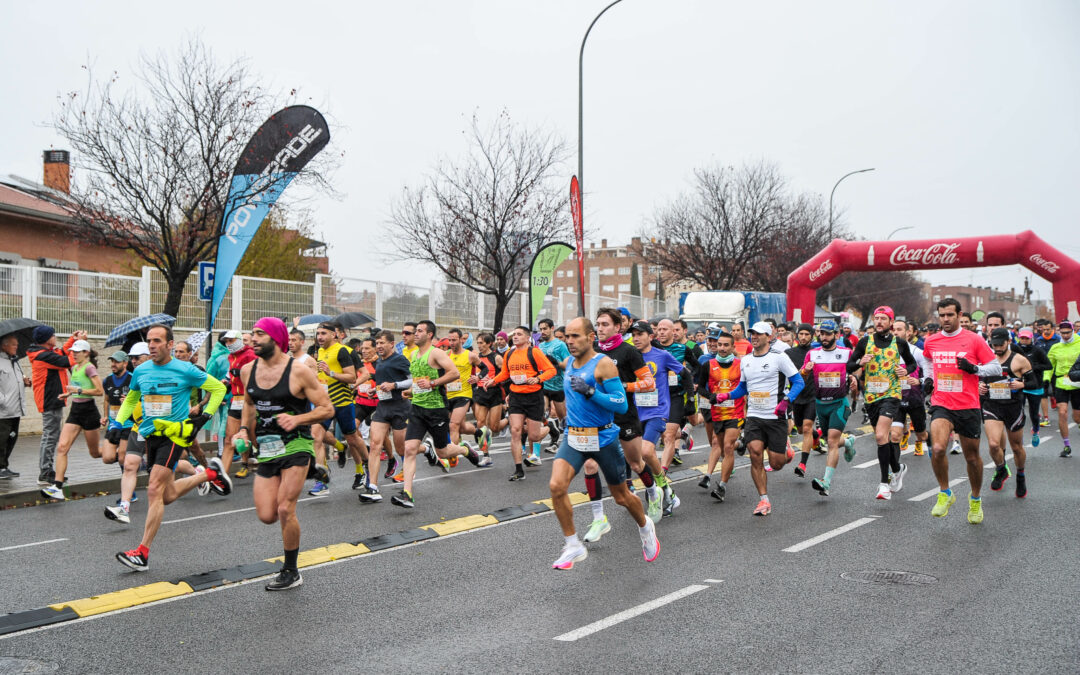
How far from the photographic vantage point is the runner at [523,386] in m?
11.6

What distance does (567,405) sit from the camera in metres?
7.07

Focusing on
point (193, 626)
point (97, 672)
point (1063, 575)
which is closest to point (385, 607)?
point (193, 626)

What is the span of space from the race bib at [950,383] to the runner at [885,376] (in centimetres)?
127

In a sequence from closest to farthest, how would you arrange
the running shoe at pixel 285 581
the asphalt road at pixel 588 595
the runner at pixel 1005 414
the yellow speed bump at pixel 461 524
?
the asphalt road at pixel 588 595 < the running shoe at pixel 285 581 < the yellow speed bump at pixel 461 524 < the runner at pixel 1005 414

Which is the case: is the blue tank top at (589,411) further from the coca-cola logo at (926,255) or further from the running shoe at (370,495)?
the coca-cola logo at (926,255)

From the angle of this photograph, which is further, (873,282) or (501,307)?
(873,282)

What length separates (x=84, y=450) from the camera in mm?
15391

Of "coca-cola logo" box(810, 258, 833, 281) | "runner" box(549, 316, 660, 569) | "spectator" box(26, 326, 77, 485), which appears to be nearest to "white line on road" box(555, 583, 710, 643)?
"runner" box(549, 316, 660, 569)

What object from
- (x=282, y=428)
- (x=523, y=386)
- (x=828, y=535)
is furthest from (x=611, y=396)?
(x=523, y=386)

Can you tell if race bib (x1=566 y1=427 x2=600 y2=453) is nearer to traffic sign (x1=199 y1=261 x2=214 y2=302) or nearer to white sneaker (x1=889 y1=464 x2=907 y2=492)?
white sneaker (x1=889 y1=464 x2=907 y2=492)

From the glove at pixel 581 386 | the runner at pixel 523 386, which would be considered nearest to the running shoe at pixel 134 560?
the glove at pixel 581 386

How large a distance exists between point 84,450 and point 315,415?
10608mm

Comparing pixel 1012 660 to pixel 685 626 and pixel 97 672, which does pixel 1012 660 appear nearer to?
pixel 685 626

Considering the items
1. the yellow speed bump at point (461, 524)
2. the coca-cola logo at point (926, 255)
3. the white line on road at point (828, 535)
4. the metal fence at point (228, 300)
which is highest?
the coca-cola logo at point (926, 255)
